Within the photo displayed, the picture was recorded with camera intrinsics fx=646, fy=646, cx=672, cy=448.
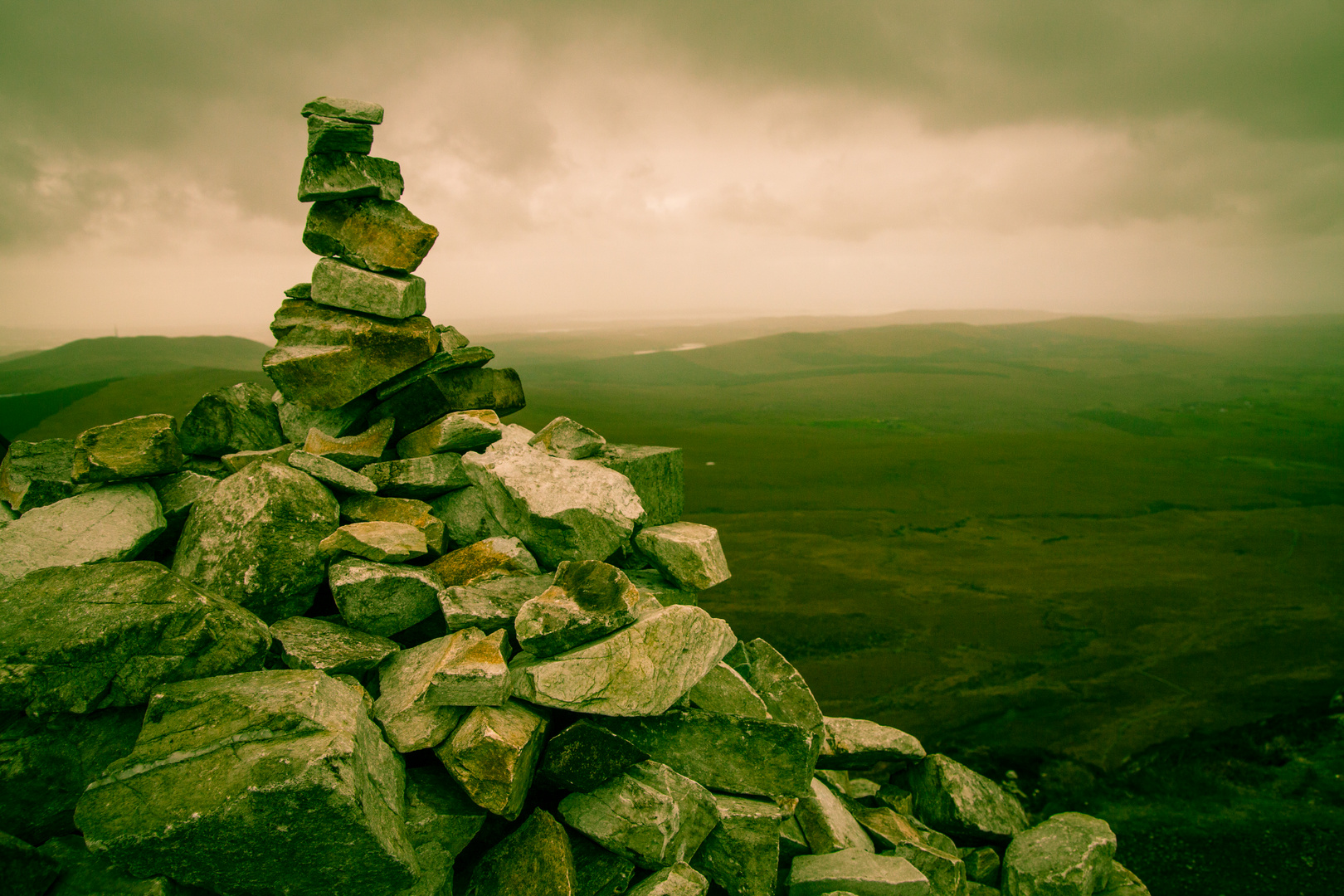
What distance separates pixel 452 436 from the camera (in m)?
6.91

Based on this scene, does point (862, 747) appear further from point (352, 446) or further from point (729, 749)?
point (352, 446)

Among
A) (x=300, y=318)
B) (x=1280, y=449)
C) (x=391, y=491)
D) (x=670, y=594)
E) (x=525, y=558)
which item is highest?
(x=300, y=318)

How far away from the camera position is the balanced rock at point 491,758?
4.27 m

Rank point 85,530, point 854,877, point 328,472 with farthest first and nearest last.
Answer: point 328,472
point 854,877
point 85,530

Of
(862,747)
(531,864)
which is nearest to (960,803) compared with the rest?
(862,747)

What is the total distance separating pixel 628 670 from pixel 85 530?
4528 millimetres

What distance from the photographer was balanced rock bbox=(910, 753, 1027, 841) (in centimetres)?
821

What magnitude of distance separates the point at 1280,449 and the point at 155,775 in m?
73.4

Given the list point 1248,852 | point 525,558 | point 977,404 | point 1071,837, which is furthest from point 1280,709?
point 977,404

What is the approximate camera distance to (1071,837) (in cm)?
769

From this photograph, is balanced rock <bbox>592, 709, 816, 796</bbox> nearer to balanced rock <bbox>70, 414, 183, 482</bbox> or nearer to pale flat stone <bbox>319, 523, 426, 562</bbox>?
pale flat stone <bbox>319, 523, 426, 562</bbox>

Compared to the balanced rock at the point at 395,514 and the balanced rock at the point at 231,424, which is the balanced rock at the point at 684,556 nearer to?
the balanced rock at the point at 395,514

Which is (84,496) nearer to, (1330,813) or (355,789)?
(355,789)

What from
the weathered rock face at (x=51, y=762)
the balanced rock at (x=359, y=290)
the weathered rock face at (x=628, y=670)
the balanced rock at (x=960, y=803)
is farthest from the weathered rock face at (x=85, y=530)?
the balanced rock at (x=960, y=803)
